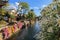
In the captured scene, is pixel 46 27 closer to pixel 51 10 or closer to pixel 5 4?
pixel 51 10

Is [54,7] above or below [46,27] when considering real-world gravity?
above

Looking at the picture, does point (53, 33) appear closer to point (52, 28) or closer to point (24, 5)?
point (52, 28)

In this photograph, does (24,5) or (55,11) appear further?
(24,5)

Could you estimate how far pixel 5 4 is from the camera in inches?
1523

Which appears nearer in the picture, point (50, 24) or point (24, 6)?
point (50, 24)

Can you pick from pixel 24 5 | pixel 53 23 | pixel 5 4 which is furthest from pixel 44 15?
pixel 24 5

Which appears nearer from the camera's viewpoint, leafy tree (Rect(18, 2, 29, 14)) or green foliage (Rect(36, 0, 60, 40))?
green foliage (Rect(36, 0, 60, 40))

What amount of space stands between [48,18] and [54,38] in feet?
2.78

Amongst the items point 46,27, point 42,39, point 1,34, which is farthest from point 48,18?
point 1,34

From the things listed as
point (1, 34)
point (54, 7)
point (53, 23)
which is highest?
point (54, 7)

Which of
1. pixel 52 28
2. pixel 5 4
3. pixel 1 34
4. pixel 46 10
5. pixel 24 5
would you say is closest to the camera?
pixel 52 28

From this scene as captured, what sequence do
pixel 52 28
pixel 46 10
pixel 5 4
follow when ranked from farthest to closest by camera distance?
pixel 5 4, pixel 46 10, pixel 52 28

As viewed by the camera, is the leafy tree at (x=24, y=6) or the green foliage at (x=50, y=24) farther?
the leafy tree at (x=24, y=6)

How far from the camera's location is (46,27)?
26.9 ft
